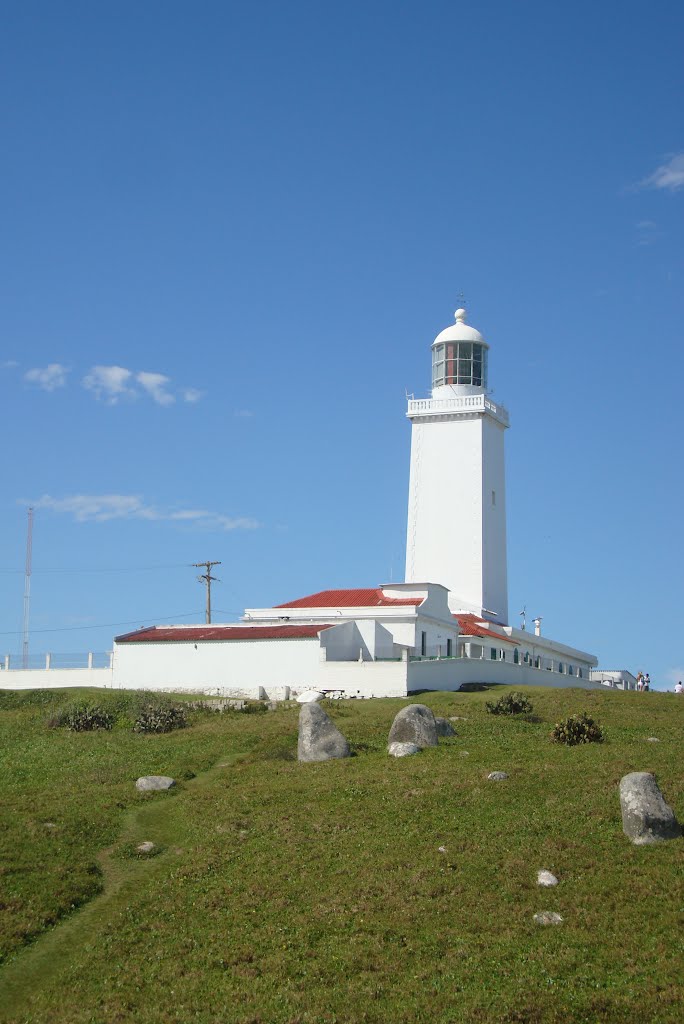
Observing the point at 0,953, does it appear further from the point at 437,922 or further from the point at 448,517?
the point at 448,517

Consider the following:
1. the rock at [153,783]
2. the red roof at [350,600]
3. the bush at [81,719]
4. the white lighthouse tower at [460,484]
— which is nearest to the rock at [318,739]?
the rock at [153,783]

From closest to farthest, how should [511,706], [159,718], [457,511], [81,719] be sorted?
[511,706], [159,718], [81,719], [457,511]

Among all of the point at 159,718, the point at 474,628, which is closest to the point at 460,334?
the point at 474,628

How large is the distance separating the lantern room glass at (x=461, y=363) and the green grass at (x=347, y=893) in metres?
35.6

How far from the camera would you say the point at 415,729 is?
33.7 m

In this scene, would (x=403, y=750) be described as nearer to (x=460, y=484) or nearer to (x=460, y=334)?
(x=460, y=484)

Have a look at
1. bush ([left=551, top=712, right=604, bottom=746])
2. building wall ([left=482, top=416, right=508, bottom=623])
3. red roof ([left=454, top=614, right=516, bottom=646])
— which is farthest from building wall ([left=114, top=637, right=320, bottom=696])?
building wall ([left=482, top=416, right=508, bottom=623])

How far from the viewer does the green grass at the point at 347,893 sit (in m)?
19.0

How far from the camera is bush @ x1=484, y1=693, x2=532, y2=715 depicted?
41.5 metres

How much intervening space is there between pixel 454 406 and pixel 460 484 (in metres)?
4.42

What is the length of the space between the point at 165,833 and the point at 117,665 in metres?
26.4

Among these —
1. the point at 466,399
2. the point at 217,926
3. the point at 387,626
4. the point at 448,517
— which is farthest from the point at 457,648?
the point at 217,926

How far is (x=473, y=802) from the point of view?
1065 inches

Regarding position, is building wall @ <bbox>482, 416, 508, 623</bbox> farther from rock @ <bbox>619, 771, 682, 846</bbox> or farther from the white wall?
rock @ <bbox>619, 771, 682, 846</bbox>
